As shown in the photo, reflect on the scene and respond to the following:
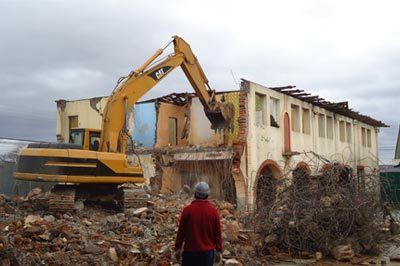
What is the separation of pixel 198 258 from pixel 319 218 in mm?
6134

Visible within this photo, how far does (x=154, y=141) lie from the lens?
25.1 metres

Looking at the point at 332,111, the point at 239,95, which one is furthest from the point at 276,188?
the point at 332,111

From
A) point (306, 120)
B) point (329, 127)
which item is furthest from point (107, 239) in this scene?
point (329, 127)

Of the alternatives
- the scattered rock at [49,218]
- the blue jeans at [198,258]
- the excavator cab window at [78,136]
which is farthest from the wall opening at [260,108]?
the blue jeans at [198,258]

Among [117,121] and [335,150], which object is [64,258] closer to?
[117,121]

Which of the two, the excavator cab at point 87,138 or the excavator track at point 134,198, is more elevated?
the excavator cab at point 87,138

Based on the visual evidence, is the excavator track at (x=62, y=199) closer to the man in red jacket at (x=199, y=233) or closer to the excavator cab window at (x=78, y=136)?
the excavator cab window at (x=78, y=136)

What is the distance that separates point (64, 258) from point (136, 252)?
54.7 inches

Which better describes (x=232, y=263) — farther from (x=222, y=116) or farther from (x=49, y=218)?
(x=222, y=116)

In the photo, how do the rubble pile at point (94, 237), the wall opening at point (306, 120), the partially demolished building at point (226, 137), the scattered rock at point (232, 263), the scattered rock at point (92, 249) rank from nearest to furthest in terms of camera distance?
the rubble pile at point (94, 237) → the scattered rock at point (92, 249) → the scattered rock at point (232, 263) → the partially demolished building at point (226, 137) → the wall opening at point (306, 120)

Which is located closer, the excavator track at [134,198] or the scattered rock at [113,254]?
the scattered rock at [113,254]

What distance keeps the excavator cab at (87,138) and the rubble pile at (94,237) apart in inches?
67.8

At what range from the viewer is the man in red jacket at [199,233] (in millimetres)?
6852

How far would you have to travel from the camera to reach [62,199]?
12.7 metres
